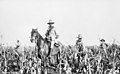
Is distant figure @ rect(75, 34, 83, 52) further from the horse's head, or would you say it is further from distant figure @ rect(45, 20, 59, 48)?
the horse's head

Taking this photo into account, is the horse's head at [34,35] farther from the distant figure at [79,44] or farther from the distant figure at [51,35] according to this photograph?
the distant figure at [79,44]

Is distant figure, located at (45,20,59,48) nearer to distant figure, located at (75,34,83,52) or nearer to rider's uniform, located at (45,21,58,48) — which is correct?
rider's uniform, located at (45,21,58,48)

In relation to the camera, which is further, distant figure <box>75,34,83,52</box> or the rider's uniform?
distant figure <box>75,34,83,52</box>

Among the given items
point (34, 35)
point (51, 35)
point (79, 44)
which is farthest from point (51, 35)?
point (79, 44)

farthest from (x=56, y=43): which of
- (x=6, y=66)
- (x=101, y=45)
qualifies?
(x=6, y=66)

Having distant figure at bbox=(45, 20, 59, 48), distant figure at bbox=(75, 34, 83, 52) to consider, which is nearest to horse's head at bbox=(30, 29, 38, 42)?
distant figure at bbox=(45, 20, 59, 48)

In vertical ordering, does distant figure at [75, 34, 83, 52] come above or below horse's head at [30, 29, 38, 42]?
below

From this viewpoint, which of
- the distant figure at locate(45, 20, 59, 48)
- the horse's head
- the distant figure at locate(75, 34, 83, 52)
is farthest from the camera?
the distant figure at locate(75, 34, 83, 52)

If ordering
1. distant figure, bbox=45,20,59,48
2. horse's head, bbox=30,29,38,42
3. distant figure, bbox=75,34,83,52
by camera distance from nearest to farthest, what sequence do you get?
distant figure, bbox=45,20,59,48 → horse's head, bbox=30,29,38,42 → distant figure, bbox=75,34,83,52

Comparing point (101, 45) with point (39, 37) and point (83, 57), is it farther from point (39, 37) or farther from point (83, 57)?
point (39, 37)

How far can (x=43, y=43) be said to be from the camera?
1817cm

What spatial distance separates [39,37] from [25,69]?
22.3ft

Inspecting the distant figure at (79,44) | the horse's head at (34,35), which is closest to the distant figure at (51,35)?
the horse's head at (34,35)

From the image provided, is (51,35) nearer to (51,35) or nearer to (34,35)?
(51,35)
